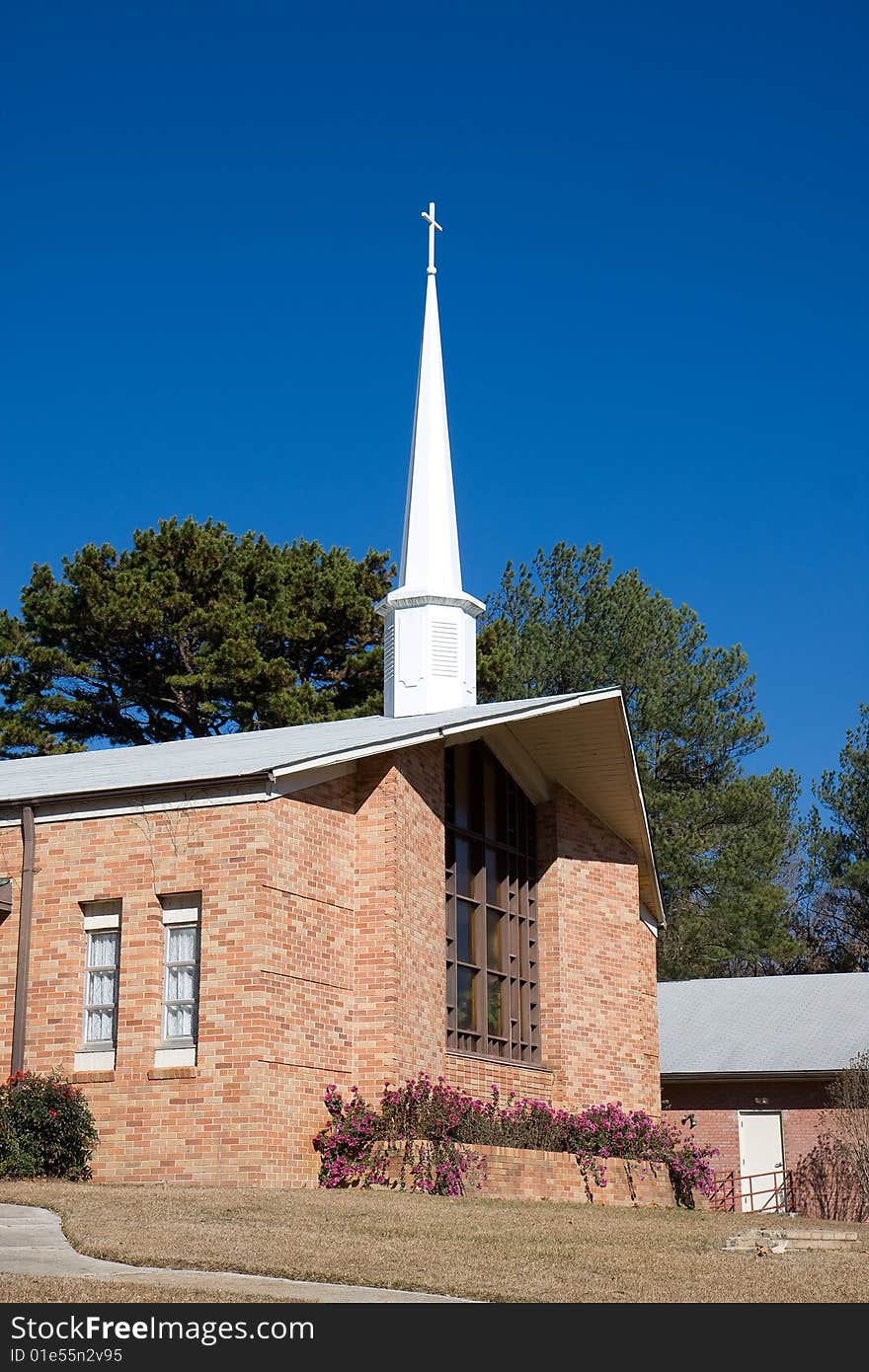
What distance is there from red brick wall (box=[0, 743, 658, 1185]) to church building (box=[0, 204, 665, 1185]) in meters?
0.03

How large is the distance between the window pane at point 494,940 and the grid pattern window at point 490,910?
0.01 m

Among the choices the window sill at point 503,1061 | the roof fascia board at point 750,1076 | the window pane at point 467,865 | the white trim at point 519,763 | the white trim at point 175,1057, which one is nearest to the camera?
the white trim at point 175,1057

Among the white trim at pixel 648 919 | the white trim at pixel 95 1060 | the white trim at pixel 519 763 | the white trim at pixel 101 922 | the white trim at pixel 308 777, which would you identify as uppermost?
the white trim at pixel 519 763

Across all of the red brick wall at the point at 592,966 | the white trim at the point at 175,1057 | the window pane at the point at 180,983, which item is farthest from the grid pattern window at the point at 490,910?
the white trim at the point at 175,1057

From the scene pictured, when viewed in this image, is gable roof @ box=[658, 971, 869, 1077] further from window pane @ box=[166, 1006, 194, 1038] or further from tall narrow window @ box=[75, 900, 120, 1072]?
tall narrow window @ box=[75, 900, 120, 1072]

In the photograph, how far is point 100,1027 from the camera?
63.6 ft

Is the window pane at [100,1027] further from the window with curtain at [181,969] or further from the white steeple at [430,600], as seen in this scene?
the white steeple at [430,600]

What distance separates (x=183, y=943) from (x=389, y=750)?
11.5 ft

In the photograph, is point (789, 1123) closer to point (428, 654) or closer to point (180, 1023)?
point (428, 654)

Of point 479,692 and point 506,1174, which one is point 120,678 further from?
point 506,1174

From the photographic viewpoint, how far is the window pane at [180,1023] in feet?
61.9

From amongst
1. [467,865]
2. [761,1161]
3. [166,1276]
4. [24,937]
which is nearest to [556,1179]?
[467,865]

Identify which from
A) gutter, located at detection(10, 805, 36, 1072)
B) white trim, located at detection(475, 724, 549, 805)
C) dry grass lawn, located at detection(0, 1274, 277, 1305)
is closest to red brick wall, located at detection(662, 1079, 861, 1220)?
white trim, located at detection(475, 724, 549, 805)

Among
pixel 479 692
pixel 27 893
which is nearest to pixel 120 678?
pixel 479 692
